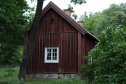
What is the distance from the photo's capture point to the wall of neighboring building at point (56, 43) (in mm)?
28812

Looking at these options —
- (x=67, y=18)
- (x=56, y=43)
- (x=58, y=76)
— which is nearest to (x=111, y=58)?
(x=67, y=18)

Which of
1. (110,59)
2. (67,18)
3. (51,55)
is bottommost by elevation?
(110,59)

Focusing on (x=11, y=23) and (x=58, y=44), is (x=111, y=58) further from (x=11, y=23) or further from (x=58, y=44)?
(x=11, y=23)

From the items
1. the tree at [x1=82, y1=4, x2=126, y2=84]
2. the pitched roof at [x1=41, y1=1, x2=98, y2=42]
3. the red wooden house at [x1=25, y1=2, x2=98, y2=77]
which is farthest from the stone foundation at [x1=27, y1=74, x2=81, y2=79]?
the tree at [x1=82, y1=4, x2=126, y2=84]

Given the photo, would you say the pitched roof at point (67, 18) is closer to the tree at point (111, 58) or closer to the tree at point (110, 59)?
the tree at point (110, 59)

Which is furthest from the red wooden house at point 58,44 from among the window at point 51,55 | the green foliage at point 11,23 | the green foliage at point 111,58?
the green foliage at point 111,58

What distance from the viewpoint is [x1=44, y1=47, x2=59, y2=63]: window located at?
96.1 ft

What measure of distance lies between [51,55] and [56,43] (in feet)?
3.49

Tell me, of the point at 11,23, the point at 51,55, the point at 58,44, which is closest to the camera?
the point at 58,44

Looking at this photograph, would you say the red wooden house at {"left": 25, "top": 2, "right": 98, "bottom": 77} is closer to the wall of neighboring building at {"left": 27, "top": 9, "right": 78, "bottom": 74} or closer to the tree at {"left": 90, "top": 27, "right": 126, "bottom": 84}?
the wall of neighboring building at {"left": 27, "top": 9, "right": 78, "bottom": 74}

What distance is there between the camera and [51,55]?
29438 mm

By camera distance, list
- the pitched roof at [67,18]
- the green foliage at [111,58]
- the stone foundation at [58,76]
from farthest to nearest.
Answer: the stone foundation at [58,76] → the pitched roof at [67,18] → the green foliage at [111,58]

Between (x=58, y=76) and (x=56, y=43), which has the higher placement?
(x=56, y=43)

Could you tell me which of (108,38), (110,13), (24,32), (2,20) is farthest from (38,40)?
(110,13)
